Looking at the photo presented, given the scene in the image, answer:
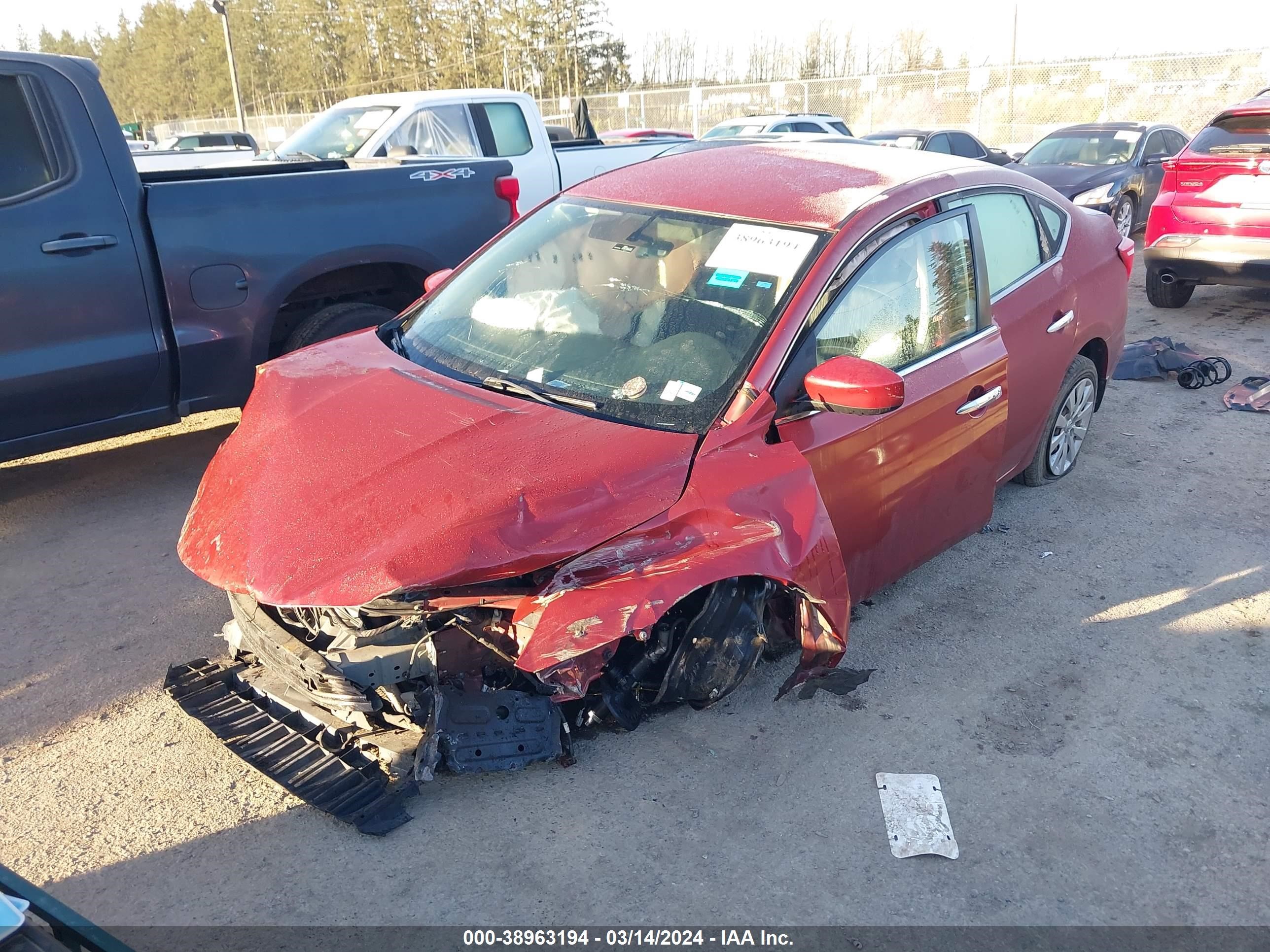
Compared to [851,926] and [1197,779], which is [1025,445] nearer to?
[1197,779]

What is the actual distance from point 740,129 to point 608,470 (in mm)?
14377

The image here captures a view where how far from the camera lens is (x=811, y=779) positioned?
3.03 m

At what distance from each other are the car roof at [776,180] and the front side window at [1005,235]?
0.18 meters

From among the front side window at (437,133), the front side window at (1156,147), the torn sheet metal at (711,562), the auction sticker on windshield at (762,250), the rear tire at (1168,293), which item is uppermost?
the front side window at (437,133)

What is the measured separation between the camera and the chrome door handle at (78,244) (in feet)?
14.0

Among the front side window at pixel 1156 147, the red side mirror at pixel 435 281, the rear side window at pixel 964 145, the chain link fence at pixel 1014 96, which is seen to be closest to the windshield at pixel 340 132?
the red side mirror at pixel 435 281

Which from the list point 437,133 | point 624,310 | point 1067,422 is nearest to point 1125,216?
point 437,133

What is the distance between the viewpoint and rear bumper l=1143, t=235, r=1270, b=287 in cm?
766

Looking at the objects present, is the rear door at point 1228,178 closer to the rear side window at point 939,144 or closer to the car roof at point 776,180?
the car roof at point 776,180

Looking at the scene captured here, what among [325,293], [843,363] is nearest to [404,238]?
[325,293]

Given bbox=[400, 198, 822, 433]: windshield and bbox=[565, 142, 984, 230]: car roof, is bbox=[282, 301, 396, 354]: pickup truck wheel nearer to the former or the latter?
bbox=[400, 198, 822, 433]: windshield

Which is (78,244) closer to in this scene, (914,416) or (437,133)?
(914,416)

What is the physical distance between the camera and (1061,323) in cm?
446

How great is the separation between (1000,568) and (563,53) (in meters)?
42.8
